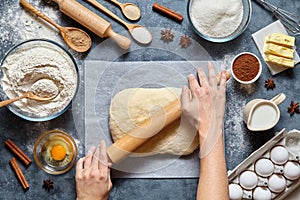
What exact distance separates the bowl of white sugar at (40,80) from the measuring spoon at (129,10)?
0.25 m

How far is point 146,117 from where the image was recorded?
1633 millimetres

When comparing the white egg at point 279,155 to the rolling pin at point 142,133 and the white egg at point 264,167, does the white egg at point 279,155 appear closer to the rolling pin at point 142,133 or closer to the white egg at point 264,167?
the white egg at point 264,167

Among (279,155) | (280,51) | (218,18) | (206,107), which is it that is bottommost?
(279,155)

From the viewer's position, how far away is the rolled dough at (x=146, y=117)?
164 cm

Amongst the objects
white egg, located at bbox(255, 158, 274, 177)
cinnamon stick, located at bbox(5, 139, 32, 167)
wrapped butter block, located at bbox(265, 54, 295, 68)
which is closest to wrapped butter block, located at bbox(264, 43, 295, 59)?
wrapped butter block, located at bbox(265, 54, 295, 68)

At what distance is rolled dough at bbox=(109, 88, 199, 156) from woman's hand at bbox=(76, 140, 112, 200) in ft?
0.30

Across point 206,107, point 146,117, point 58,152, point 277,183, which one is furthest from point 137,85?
point 277,183

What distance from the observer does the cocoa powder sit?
5.43ft

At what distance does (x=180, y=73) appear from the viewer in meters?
1.69

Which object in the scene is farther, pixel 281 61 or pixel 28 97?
pixel 281 61

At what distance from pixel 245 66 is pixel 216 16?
202mm

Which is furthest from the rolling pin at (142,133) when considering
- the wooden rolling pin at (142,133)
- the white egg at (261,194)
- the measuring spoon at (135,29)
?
the white egg at (261,194)

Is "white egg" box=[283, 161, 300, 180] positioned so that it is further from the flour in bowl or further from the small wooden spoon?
the small wooden spoon

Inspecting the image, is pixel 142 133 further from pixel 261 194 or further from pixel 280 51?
pixel 280 51
